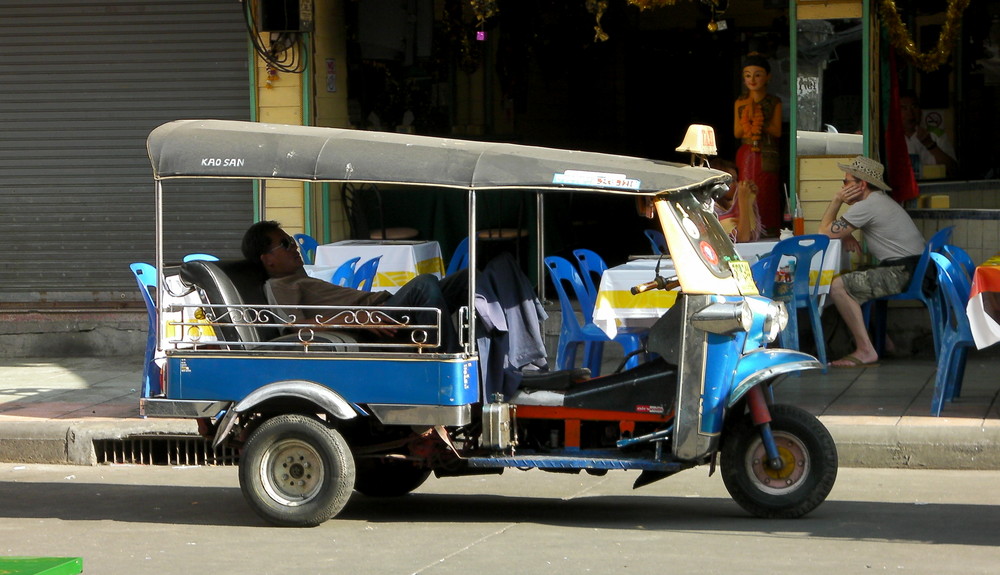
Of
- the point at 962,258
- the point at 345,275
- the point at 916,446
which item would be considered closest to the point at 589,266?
the point at 345,275

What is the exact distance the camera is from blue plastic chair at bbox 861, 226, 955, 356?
32.2 feet

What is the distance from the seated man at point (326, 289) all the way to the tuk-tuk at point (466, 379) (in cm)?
10

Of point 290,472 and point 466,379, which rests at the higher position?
point 466,379

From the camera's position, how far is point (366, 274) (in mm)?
10203

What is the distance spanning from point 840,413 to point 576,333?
1.71m

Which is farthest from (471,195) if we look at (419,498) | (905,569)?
(905,569)

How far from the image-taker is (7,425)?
9031 millimetres

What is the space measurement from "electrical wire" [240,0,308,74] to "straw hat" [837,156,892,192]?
14.8 feet

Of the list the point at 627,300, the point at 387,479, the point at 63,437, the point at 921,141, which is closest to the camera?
the point at 387,479

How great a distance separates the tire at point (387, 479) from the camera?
744 centimetres

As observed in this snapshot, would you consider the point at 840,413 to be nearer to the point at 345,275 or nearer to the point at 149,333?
the point at 345,275

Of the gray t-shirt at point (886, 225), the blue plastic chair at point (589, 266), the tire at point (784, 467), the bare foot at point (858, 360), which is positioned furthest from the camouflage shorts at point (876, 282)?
the tire at point (784, 467)

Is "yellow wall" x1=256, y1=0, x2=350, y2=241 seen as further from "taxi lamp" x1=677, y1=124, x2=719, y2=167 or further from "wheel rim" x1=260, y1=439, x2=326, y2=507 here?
"taxi lamp" x1=677, y1=124, x2=719, y2=167

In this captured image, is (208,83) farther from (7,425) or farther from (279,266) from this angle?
Result: (279,266)
